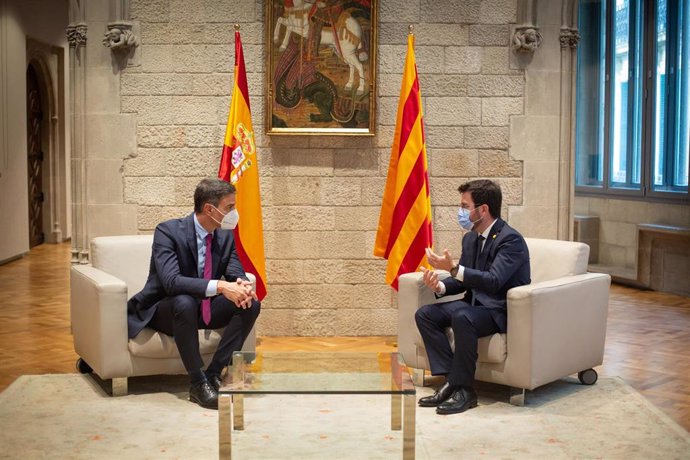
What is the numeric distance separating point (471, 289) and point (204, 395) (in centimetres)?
151

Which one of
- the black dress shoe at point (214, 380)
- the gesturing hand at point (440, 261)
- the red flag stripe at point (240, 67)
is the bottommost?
the black dress shoe at point (214, 380)

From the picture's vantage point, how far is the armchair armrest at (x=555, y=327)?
5.09 meters

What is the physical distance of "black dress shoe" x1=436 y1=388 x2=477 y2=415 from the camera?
16.4ft

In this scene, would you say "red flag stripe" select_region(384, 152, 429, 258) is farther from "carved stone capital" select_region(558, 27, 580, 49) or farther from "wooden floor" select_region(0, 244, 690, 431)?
"carved stone capital" select_region(558, 27, 580, 49)

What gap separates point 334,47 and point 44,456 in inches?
145

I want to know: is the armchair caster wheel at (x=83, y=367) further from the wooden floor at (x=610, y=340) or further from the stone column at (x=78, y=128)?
the stone column at (x=78, y=128)

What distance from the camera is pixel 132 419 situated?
16.0ft

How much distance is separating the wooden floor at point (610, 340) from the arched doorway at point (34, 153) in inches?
128

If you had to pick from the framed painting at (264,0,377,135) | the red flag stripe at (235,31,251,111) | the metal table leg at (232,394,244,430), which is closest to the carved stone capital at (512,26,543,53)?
the framed painting at (264,0,377,135)

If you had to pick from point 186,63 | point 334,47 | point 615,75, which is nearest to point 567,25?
point 334,47

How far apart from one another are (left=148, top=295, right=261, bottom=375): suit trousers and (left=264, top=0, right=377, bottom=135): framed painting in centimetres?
205

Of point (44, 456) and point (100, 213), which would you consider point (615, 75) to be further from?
point (44, 456)

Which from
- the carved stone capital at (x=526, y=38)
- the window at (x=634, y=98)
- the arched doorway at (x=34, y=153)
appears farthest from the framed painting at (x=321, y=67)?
the arched doorway at (x=34, y=153)

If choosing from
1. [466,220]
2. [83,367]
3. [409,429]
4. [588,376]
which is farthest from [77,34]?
[409,429]
